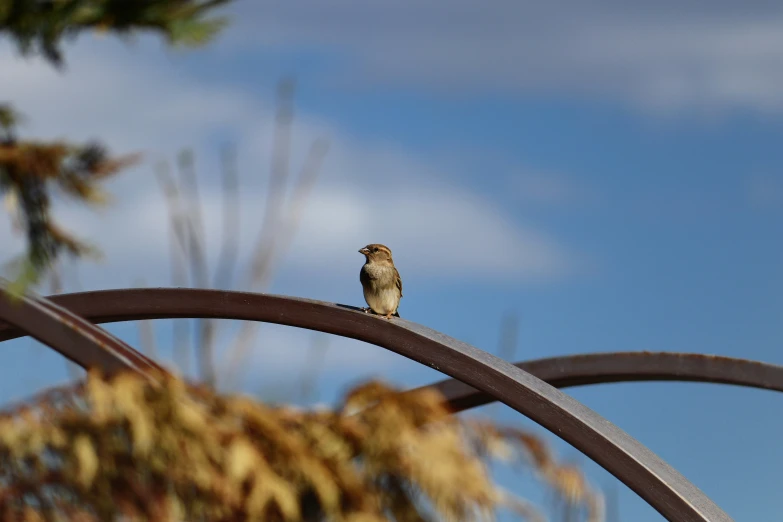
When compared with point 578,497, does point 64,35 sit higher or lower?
higher

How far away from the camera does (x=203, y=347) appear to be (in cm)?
690

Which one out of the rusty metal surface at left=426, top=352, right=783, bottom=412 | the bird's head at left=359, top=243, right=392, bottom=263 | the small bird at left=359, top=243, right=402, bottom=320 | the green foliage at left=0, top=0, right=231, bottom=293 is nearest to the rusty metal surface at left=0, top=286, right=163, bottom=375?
the green foliage at left=0, top=0, right=231, bottom=293

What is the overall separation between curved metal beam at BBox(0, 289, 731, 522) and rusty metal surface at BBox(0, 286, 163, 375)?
1.54 m

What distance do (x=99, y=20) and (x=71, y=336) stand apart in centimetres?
168

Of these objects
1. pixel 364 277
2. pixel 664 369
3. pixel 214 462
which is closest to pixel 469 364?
pixel 364 277

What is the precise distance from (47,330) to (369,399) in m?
1.29

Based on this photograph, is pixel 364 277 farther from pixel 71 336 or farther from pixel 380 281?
pixel 71 336

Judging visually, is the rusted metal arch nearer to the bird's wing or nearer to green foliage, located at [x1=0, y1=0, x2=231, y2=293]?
the bird's wing

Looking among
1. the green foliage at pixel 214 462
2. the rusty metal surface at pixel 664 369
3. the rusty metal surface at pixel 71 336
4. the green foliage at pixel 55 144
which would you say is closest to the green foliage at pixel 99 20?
the green foliage at pixel 55 144

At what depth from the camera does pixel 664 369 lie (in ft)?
21.4

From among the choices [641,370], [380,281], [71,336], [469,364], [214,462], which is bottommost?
[214,462]

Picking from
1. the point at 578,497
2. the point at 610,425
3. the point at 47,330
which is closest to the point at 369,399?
the point at 578,497

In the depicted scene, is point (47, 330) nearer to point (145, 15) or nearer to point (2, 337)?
point (145, 15)

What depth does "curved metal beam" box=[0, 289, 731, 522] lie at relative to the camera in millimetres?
4723
